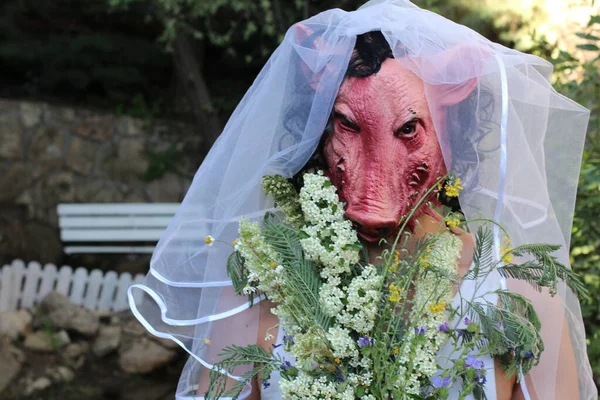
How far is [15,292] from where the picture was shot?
254 inches

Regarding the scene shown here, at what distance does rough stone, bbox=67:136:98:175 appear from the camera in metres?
7.23

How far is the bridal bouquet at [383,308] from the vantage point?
1633 millimetres

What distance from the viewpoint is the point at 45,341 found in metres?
5.78

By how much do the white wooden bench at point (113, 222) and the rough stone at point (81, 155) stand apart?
355 millimetres

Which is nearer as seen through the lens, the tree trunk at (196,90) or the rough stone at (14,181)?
the tree trunk at (196,90)

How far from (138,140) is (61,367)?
2.31 m

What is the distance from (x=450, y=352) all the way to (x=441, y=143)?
17.7 inches

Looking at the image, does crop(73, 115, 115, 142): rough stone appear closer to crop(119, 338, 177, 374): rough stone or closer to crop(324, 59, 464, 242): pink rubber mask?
crop(119, 338, 177, 374): rough stone

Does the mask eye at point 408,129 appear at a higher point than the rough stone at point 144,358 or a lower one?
higher

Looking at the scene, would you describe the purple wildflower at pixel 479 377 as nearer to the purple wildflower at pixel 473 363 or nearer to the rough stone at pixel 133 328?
the purple wildflower at pixel 473 363

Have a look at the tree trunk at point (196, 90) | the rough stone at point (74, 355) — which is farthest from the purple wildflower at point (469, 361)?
the tree trunk at point (196, 90)

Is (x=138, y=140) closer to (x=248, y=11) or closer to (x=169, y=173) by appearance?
(x=169, y=173)

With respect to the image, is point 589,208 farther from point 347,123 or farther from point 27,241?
point 27,241

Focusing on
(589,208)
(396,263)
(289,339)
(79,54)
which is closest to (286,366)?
(289,339)
